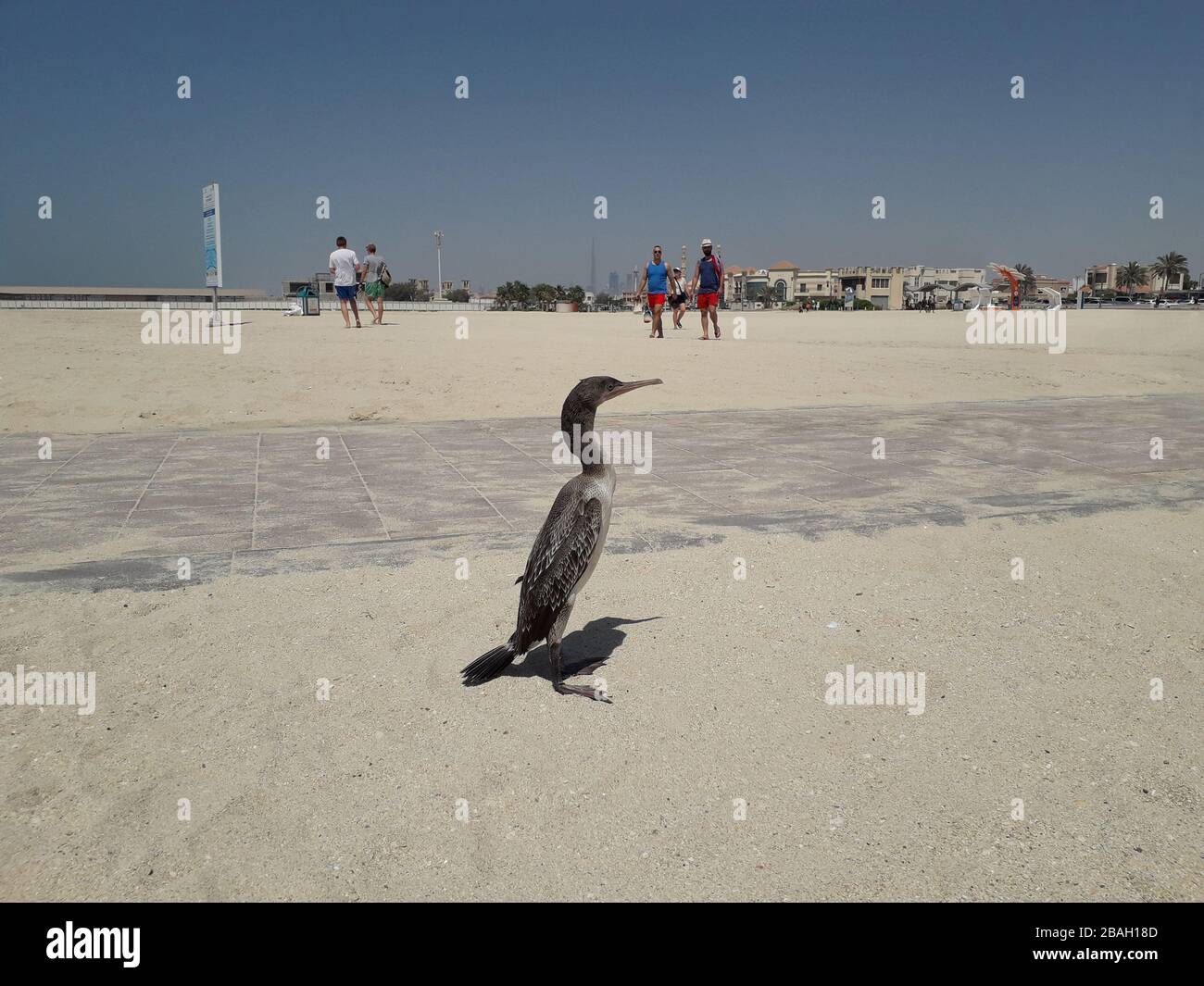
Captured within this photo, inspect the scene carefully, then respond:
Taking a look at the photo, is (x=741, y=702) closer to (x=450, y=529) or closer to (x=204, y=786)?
(x=204, y=786)

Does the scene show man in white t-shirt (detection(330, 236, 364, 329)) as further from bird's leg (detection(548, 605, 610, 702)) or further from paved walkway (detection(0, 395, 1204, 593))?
bird's leg (detection(548, 605, 610, 702))

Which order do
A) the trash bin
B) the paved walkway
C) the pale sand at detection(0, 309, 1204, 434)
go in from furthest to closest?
1. the trash bin
2. the pale sand at detection(0, 309, 1204, 434)
3. the paved walkway

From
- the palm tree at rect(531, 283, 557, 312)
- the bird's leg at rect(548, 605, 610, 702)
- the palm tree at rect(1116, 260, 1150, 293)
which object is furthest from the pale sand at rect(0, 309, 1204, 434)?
the palm tree at rect(1116, 260, 1150, 293)

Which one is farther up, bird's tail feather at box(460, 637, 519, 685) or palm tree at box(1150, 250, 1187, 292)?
palm tree at box(1150, 250, 1187, 292)

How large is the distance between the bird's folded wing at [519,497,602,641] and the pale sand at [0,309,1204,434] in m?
7.36

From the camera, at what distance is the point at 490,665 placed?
365cm

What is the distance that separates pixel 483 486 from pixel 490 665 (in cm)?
349

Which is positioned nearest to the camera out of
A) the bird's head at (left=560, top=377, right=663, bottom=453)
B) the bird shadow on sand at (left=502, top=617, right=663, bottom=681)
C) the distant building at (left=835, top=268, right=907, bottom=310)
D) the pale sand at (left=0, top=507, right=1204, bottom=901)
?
the pale sand at (left=0, top=507, right=1204, bottom=901)

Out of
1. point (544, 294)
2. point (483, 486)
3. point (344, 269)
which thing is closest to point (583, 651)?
point (483, 486)

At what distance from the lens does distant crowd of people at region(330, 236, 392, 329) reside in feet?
57.8

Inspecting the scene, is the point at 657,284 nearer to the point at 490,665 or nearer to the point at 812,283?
the point at 490,665
